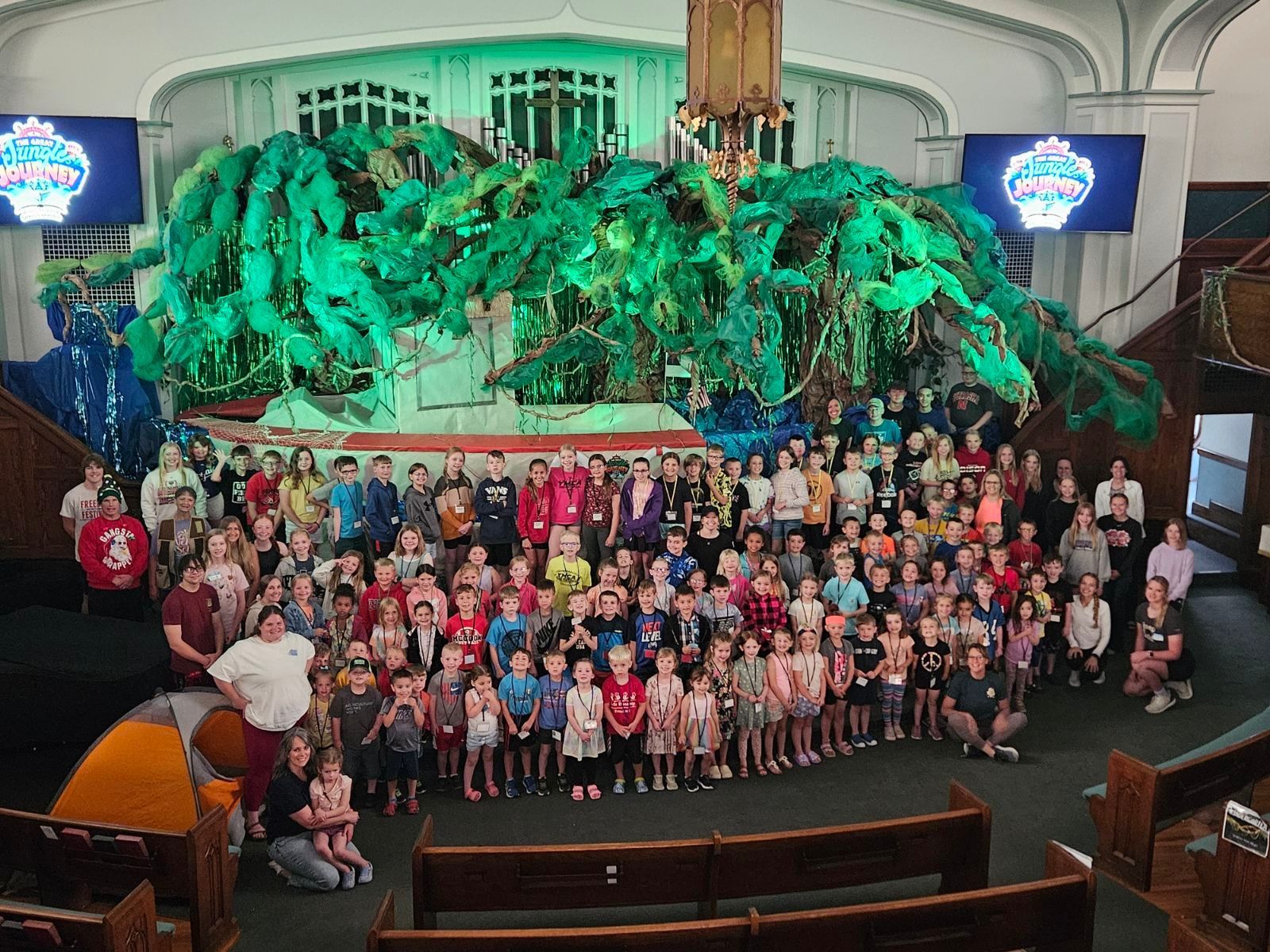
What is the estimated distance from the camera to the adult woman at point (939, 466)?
11.5 metres

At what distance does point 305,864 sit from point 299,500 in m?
4.28

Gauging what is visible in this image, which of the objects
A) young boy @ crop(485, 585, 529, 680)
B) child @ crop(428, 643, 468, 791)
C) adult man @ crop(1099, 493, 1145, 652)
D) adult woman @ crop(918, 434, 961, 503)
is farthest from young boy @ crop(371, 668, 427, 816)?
adult man @ crop(1099, 493, 1145, 652)

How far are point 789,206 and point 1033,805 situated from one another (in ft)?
22.0

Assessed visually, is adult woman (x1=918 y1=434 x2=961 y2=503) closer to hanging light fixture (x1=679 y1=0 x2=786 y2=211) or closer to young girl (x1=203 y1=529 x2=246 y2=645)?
hanging light fixture (x1=679 y1=0 x2=786 y2=211)

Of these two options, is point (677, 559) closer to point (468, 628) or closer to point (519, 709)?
point (468, 628)

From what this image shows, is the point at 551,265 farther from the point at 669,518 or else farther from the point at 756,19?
the point at 756,19

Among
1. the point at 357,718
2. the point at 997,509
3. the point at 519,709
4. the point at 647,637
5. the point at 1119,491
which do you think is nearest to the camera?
the point at 357,718

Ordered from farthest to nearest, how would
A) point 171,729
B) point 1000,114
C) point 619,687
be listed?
point 1000,114, point 619,687, point 171,729

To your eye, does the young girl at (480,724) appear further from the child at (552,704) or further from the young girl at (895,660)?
the young girl at (895,660)

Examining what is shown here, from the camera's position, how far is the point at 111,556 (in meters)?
9.91

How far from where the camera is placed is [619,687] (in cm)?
829

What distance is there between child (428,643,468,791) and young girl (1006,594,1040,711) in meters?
4.36

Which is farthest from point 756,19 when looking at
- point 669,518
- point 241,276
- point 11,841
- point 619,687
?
point 241,276

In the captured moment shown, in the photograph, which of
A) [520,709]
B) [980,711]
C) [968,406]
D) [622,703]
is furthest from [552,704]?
[968,406]
